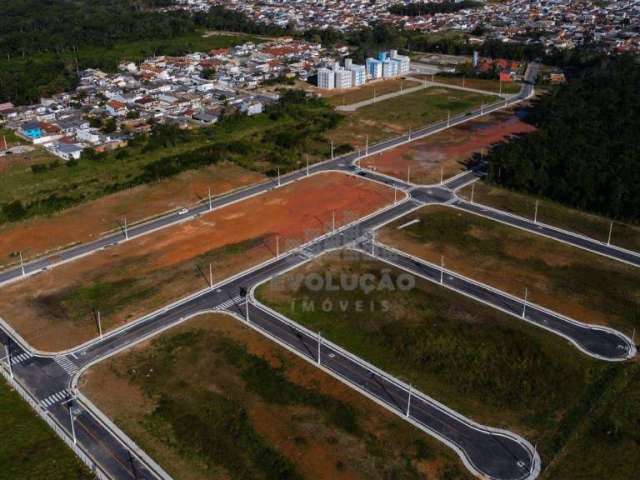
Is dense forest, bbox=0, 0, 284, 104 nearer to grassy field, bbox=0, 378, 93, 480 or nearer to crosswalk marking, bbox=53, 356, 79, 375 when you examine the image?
crosswalk marking, bbox=53, 356, 79, 375

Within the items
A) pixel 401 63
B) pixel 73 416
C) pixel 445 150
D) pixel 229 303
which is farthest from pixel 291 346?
pixel 401 63

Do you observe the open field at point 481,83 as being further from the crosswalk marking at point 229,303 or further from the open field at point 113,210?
the crosswalk marking at point 229,303

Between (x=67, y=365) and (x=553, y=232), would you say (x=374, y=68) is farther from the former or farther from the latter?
(x=67, y=365)

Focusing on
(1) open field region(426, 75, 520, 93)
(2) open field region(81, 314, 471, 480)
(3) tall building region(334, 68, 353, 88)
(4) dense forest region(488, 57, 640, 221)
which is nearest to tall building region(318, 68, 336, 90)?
(3) tall building region(334, 68, 353, 88)

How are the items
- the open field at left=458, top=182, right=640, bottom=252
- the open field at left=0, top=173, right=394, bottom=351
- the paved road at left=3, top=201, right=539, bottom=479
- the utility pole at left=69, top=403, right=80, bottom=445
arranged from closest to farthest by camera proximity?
1. the paved road at left=3, top=201, right=539, bottom=479
2. the utility pole at left=69, top=403, right=80, bottom=445
3. the open field at left=0, top=173, right=394, bottom=351
4. the open field at left=458, top=182, right=640, bottom=252

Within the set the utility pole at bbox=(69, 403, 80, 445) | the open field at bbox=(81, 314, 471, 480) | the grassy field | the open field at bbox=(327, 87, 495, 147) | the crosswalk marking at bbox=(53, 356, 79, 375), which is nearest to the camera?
the grassy field

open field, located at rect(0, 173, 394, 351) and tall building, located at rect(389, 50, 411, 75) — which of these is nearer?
open field, located at rect(0, 173, 394, 351)

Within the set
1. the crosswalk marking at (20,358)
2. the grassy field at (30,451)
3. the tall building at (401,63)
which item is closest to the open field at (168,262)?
the crosswalk marking at (20,358)

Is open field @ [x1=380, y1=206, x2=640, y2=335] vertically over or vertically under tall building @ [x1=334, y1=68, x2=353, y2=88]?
under

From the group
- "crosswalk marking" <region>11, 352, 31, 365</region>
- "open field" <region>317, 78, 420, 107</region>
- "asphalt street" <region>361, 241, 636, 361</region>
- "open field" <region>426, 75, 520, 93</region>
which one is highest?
"open field" <region>426, 75, 520, 93</region>
